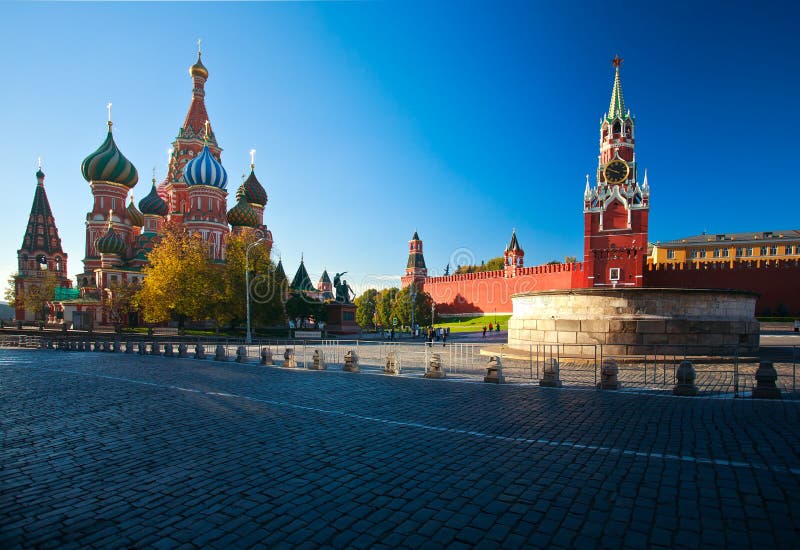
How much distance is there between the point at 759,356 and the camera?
14.8 meters

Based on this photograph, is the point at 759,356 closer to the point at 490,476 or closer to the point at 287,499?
the point at 490,476

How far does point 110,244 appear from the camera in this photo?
1797 inches

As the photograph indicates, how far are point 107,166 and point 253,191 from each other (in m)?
16.4

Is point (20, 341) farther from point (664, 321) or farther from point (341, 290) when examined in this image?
point (664, 321)

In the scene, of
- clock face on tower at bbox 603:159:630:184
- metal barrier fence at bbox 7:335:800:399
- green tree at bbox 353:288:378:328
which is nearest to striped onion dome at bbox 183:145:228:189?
green tree at bbox 353:288:378:328

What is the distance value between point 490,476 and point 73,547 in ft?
12.7

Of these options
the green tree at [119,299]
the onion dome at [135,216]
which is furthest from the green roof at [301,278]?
the onion dome at [135,216]

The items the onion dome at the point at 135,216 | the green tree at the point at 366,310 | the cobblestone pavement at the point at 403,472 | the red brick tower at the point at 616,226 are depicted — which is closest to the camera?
the cobblestone pavement at the point at 403,472

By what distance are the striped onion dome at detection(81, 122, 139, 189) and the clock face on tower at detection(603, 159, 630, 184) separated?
59.6m

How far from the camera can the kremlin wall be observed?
4434cm

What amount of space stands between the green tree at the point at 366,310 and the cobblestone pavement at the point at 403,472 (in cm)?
5941

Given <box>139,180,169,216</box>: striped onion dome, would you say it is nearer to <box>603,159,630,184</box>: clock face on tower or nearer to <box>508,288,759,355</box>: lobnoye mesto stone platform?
<box>508,288,759,355</box>: lobnoye mesto stone platform

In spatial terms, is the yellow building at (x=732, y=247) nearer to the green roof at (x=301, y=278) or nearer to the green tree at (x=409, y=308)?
the green tree at (x=409, y=308)

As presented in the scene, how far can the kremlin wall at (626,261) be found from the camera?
44344 millimetres
